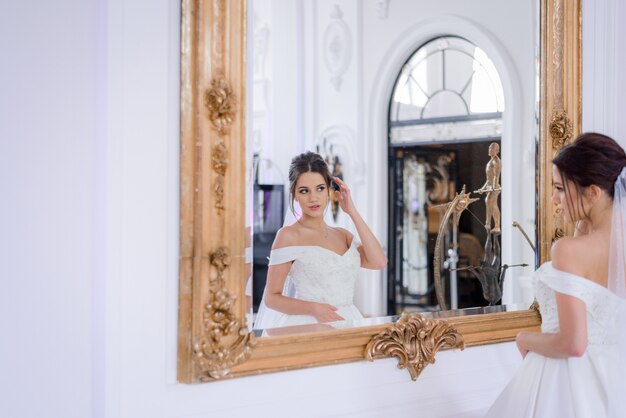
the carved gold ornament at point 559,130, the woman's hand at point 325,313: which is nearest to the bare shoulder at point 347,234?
the woman's hand at point 325,313

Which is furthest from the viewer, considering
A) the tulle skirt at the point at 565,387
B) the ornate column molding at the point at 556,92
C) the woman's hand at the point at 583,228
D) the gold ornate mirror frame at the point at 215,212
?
the ornate column molding at the point at 556,92

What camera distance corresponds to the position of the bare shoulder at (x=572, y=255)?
220 cm

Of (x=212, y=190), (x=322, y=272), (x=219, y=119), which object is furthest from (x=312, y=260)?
(x=219, y=119)

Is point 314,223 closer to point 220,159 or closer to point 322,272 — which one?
point 322,272

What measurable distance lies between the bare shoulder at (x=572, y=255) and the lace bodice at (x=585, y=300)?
0.07 ft

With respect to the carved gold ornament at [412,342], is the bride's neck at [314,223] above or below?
above

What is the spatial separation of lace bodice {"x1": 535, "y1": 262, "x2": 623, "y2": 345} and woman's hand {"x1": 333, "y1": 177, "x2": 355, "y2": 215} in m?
0.63

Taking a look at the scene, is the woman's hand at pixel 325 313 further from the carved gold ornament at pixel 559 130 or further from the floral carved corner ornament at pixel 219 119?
the carved gold ornament at pixel 559 130

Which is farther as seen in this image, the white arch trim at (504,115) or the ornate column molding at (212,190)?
the white arch trim at (504,115)

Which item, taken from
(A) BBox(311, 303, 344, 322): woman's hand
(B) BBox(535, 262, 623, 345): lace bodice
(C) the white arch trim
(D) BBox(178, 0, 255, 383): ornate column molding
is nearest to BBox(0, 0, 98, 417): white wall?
(D) BBox(178, 0, 255, 383): ornate column molding

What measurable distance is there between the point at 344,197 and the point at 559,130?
1.06 metres

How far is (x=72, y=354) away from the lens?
6.51 ft

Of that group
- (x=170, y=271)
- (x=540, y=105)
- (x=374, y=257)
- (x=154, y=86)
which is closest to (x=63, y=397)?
(x=170, y=271)

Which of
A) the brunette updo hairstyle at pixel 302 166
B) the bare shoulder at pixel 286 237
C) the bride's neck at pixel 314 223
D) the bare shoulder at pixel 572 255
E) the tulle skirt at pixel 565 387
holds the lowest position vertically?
the tulle skirt at pixel 565 387
